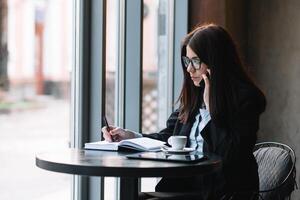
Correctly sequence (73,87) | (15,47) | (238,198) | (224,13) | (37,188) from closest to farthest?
(238,198)
(15,47)
(37,188)
(73,87)
(224,13)

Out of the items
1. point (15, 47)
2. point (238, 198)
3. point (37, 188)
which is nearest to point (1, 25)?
point (15, 47)

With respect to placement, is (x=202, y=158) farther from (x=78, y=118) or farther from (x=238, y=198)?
Result: (x=78, y=118)

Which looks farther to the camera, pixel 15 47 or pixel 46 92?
pixel 46 92

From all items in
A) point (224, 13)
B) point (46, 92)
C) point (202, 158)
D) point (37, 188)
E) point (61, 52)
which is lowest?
point (37, 188)

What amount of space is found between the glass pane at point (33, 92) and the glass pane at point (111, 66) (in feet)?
1.04

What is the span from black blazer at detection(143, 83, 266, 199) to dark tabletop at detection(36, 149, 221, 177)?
18 cm

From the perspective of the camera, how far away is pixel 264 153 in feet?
8.87

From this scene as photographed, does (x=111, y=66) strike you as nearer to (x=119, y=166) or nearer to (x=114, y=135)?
(x=114, y=135)

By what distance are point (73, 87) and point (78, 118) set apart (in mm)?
162

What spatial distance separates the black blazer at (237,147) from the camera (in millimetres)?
2145

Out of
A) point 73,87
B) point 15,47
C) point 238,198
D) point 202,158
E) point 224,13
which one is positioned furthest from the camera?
point 224,13

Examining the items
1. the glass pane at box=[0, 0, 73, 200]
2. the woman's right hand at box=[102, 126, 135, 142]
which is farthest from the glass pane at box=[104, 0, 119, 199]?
the woman's right hand at box=[102, 126, 135, 142]

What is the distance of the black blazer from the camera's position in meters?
2.14

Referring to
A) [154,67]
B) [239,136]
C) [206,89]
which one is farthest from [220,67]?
[154,67]
